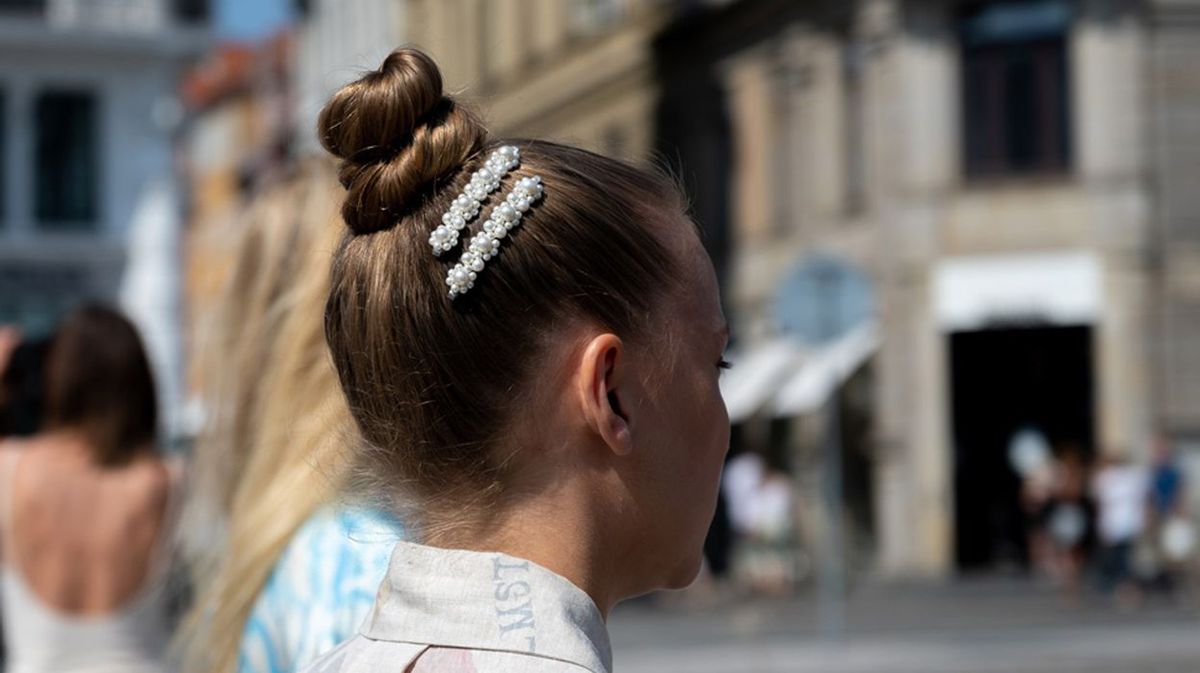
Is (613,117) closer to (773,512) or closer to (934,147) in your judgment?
(934,147)

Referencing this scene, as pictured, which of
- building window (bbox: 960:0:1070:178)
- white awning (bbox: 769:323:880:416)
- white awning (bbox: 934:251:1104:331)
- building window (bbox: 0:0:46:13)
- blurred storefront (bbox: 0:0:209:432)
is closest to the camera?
white awning (bbox: 934:251:1104:331)

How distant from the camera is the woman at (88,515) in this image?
16.7 feet

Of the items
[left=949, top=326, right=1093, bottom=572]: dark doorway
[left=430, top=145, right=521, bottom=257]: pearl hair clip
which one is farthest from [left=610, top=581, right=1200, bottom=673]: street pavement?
[left=430, top=145, right=521, bottom=257]: pearl hair clip

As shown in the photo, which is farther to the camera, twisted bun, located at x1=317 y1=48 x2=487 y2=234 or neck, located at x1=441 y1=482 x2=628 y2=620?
twisted bun, located at x1=317 y1=48 x2=487 y2=234

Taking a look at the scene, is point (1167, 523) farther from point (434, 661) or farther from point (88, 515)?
point (434, 661)

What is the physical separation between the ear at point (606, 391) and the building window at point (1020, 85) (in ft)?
88.0

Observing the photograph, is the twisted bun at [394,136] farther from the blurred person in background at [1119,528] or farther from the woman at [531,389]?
the blurred person in background at [1119,528]

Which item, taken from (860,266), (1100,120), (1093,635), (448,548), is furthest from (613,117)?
(448,548)

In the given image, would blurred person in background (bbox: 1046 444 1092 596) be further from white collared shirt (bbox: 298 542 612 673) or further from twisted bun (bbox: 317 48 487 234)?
white collared shirt (bbox: 298 542 612 673)

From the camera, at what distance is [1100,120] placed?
90.8 ft

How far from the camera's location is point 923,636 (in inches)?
757

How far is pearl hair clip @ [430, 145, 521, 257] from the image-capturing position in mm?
1782

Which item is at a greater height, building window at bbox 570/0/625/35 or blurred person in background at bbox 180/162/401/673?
building window at bbox 570/0/625/35

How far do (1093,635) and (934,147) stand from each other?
11.1m
